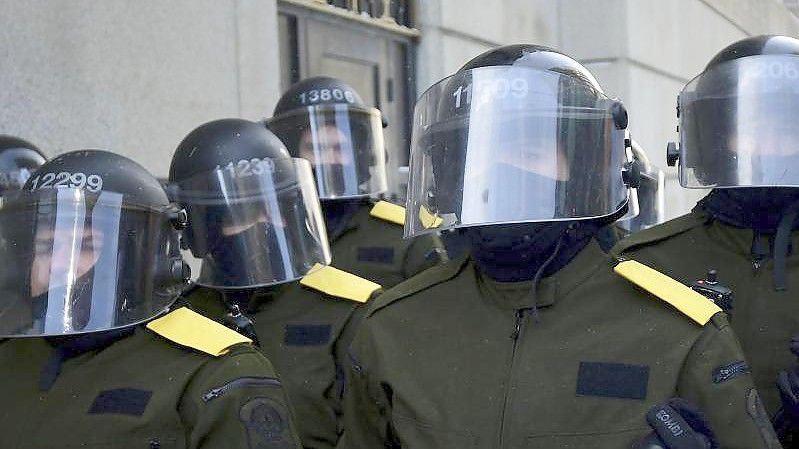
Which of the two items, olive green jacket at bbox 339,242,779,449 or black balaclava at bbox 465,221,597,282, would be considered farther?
black balaclava at bbox 465,221,597,282

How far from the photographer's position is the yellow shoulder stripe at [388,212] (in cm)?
388

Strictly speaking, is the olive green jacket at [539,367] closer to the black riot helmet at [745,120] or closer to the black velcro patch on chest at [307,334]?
the black velcro patch on chest at [307,334]

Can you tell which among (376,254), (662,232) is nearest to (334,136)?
(376,254)

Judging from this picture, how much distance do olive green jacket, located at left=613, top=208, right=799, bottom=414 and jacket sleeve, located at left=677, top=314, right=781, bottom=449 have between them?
69 cm

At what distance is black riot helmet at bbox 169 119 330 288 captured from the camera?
10.2 feet

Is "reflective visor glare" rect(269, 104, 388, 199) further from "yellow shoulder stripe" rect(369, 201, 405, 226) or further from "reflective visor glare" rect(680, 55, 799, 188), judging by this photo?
"reflective visor glare" rect(680, 55, 799, 188)

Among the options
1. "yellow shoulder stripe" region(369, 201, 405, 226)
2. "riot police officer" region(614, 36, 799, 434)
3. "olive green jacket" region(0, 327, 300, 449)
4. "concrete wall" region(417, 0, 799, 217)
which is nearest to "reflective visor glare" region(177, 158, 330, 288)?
"yellow shoulder stripe" region(369, 201, 405, 226)

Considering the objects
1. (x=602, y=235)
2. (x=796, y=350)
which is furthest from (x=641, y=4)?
(x=796, y=350)

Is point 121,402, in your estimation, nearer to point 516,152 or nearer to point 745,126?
point 516,152

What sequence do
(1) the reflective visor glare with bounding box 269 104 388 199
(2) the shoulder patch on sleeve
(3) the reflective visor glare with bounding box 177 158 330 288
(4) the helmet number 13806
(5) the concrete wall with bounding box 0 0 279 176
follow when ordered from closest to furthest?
(2) the shoulder patch on sleeve
(3) the reflective visor glare with bounding box 177 158 330 288
(1) the reflective visor glare with bounding box 269 104 388 199
(4) the helmet number 13806
(5) the concrete wall with bounding box 0 0 279 176

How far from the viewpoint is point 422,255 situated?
12.5 ft

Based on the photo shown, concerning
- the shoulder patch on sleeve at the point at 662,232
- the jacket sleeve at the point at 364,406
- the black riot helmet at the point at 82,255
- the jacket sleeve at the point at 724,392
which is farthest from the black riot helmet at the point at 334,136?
the jacket sleeve at the point at 724,392

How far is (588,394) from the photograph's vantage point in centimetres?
190

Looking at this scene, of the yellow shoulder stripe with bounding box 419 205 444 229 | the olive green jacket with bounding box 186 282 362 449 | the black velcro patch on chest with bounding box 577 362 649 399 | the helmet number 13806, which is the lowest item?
the olive green jacket with bounding box 186 282 362 449
